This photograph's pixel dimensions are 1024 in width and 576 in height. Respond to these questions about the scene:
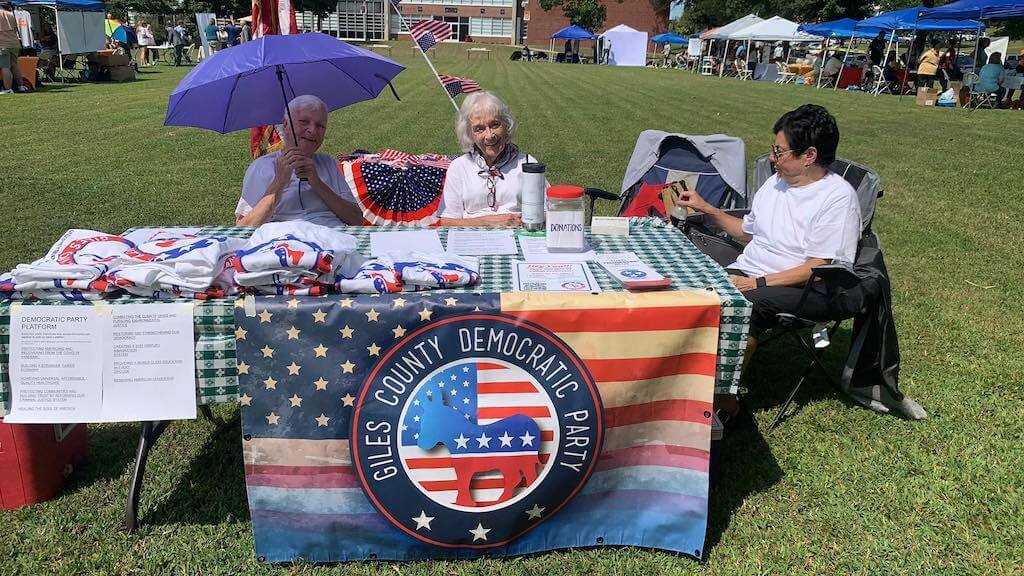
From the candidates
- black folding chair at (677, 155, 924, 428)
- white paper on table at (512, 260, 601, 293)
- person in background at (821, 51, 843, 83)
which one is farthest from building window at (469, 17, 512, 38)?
white paper on table at (512, 260, 601, 293)

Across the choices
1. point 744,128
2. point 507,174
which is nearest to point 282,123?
point 507,174

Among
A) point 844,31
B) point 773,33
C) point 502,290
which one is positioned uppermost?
point 773,33

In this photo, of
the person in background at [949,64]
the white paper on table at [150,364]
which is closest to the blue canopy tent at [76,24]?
the white paper on table at [150,364]

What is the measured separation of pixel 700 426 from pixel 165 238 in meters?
2.08

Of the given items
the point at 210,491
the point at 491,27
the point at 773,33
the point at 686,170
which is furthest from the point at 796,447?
the point at 491,27

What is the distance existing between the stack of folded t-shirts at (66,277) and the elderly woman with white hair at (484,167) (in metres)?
1.98

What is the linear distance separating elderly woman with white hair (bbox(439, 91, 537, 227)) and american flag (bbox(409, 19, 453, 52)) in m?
1.06

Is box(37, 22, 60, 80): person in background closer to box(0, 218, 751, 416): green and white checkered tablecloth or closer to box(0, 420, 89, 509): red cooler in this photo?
box(0, 420, 89, 509): red cooler

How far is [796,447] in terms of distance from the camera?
11.0ft

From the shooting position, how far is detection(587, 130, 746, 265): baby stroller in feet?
16.6

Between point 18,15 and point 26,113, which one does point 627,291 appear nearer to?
point 26,113

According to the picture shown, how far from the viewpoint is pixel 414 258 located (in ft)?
8.46

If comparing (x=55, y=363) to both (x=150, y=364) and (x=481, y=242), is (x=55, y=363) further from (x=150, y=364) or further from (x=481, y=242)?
(x=481, y=242)

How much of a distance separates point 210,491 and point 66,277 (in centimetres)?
116
